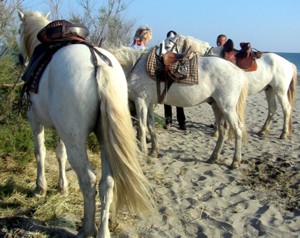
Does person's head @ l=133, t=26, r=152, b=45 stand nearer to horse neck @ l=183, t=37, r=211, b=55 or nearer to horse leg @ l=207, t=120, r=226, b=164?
horse neck @ l=183, t=37, r=211, b=55

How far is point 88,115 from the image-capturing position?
110 inches

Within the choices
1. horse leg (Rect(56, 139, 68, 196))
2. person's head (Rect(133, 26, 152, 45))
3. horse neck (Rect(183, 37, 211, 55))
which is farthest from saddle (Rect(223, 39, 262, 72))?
horse leg (Rect(56, 139, 68, 196))

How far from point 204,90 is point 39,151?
102 inches

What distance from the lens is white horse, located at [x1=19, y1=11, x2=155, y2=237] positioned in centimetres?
275

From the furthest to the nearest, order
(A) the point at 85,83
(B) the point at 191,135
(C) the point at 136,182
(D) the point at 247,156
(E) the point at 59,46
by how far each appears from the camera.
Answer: (B) the point at 191,135 → (D) the point at 247,156 → (E) the point at 59,46 → (C) the point at 136,182 → (A) the point at 85,83

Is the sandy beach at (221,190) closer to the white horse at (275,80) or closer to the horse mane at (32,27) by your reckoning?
the white horse at (275,80)

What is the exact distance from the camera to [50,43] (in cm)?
325

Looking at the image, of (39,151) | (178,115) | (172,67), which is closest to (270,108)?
(178,115)

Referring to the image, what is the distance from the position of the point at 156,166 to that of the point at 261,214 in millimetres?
1932

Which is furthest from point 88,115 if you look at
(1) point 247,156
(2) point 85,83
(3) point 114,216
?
(1) point 247,156

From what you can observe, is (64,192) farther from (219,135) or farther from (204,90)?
(219,135)

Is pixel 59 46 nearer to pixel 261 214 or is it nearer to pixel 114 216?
pixel 114 216

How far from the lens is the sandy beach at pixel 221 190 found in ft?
11.4

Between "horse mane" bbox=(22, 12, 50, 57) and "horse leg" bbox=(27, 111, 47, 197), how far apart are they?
816 mm
